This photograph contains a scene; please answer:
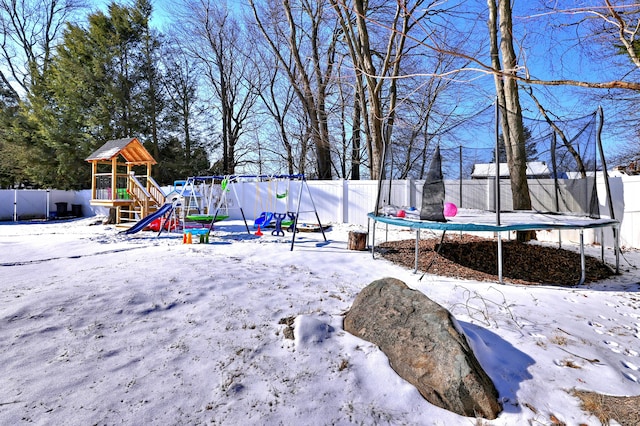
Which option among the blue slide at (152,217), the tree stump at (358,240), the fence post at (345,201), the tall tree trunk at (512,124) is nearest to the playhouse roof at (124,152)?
the blue slide at (152,217)

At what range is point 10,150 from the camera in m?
17.8

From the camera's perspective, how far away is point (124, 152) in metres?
11.7

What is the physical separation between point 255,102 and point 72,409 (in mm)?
20874

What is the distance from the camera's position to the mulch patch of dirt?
4.22 meters

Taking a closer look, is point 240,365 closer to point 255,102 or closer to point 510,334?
point 510,334

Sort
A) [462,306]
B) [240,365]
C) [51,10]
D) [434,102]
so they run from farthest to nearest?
[51,10] → [434,102] → [462,306] → [240,365]

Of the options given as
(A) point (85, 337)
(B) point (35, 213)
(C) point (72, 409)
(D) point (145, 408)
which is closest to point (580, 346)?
(D) point (145, 408)

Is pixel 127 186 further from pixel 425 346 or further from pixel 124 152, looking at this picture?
pixel 425 346

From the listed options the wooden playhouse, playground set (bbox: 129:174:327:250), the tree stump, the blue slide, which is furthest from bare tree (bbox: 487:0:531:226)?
the wooden playhouse

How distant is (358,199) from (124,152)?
912cm

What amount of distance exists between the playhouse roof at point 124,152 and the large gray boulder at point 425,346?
38.7 feet

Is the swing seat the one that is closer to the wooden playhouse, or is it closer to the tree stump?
the tree stump

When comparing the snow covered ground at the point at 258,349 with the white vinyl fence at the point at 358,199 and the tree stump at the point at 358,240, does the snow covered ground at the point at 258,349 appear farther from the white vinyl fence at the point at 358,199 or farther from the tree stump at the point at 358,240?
the white vinyl fence at the point at 358,199

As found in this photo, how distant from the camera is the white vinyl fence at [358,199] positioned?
251 inches
